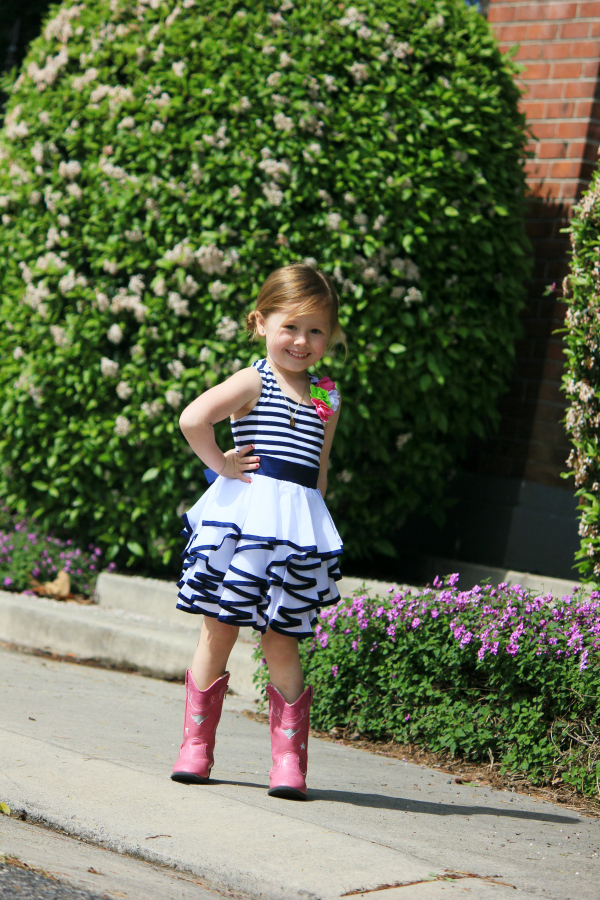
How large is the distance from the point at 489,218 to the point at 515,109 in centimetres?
71

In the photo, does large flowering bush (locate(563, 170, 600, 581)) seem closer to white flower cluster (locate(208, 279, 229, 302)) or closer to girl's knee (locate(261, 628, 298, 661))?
girl's knee (locate(261, 628, 298, 661))

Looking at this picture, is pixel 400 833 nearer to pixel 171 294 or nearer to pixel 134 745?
pixel 134 745

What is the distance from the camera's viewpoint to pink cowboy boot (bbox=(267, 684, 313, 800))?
291cm

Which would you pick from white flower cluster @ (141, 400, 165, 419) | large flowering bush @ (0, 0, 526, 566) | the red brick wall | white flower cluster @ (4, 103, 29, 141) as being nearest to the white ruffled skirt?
large flowering bush @ (0, 0, 526, 566)

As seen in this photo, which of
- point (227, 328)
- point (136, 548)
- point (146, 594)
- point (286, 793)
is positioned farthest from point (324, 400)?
point (146, 594)

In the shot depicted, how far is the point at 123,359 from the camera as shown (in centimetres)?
545

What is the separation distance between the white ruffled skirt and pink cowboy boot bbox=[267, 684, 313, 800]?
0.23 meters

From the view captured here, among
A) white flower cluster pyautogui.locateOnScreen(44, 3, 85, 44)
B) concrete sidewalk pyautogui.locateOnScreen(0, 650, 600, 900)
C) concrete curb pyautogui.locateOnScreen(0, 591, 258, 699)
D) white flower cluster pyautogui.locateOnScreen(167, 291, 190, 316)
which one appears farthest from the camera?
white flower cluster pyautogui.locateOnScreen(44, 3, 85, 44)

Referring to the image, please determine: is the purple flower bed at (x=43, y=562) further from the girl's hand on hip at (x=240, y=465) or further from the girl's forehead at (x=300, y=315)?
the girl's forehead at (x=300, y=315)

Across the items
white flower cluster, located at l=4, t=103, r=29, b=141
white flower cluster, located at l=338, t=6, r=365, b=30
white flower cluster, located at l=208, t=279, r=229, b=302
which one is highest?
white flower cluster, located at l=338, t=6, r=365, b=30

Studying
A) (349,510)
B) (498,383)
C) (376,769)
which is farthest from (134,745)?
(498,383)

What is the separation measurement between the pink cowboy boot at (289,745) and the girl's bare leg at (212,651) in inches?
7.2

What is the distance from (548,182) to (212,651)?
4.12 m

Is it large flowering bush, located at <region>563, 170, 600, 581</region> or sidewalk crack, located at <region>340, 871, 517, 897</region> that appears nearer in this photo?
sidewalk crack, located at <region>340, 871, 517, 897</region>
